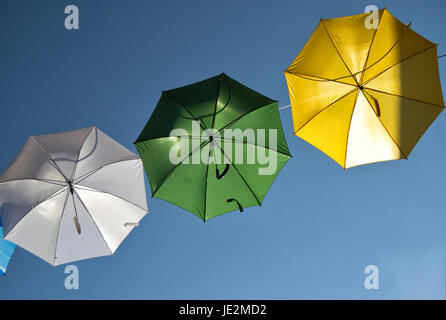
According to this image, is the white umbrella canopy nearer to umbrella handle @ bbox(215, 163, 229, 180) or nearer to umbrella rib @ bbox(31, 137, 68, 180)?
umbrella rib @ bbox(31, 137, 68, 180)

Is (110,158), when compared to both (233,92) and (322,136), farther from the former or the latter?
(322,136)

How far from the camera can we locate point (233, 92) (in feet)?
22.2

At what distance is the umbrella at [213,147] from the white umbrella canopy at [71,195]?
58cm

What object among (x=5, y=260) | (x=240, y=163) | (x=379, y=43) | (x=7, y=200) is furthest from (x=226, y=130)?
(x=5, y=260)

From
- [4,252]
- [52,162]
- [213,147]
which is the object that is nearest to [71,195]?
[52,162]

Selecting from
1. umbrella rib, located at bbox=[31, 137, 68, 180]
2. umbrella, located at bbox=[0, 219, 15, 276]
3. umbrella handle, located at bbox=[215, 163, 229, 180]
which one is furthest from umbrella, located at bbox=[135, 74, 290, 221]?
umbrella, located at bbox=[0, 219, 15, 276]

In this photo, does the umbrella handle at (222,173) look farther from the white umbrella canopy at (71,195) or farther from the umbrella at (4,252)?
the umbrella at (4,252)

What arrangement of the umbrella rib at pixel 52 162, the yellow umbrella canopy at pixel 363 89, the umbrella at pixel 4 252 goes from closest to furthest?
the umbrella rib at pixel 52 162
the yellow umbrella canopy at pixel 363 89
the umbrella at pixel 4 252

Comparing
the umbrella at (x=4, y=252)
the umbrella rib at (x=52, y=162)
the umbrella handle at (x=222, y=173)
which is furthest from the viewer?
the umbrella at (x=4, y=252)

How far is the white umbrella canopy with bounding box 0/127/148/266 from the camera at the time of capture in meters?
6.69

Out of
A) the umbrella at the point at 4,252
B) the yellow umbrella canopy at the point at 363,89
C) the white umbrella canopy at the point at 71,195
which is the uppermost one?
the yellow umbrella canopy at the point at 363,89

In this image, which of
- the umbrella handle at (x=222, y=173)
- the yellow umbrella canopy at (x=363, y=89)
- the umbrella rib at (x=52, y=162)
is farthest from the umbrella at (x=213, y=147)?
the umbrella rib at (x=52, y=162)

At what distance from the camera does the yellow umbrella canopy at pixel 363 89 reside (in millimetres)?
6801

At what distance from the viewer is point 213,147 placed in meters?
6.81
